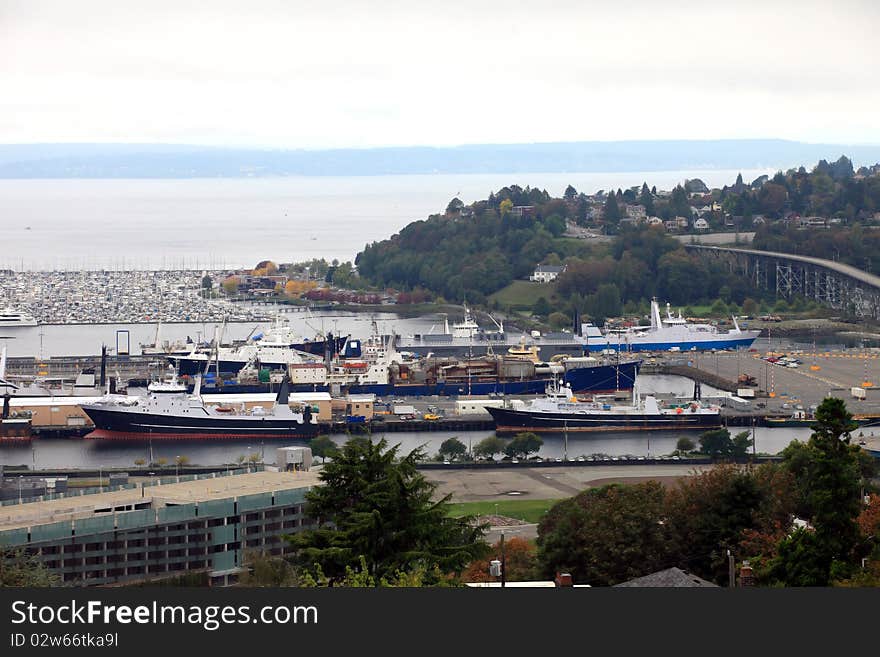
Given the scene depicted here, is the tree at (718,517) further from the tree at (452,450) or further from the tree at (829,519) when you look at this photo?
the tree at (452,450)

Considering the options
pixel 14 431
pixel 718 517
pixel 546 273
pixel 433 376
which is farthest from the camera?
pixel 546 273

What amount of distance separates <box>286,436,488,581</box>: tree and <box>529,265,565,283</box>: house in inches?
1210

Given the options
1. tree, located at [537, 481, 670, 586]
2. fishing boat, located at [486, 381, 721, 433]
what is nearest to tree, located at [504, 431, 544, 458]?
fishing boat, located at [486, 381, 721, 433]

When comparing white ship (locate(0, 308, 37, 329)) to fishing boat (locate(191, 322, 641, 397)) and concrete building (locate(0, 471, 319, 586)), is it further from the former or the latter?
concrete building (locate(0, 471, 319, 586))

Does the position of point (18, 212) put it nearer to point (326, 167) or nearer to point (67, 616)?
point (326, 167)

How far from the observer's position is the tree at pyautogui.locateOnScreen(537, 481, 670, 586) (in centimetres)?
888

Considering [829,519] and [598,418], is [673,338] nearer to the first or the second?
[598,418]

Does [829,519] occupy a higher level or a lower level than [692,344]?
higher

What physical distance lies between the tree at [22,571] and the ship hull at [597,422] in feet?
35.8

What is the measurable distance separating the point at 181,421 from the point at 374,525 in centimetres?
1330

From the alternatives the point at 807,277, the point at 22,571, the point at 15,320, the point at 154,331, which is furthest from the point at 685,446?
the point at 15,320

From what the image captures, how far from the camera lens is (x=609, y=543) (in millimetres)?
8906

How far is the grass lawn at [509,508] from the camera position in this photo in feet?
41.6

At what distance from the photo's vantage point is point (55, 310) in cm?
3622
